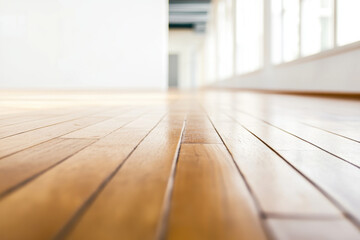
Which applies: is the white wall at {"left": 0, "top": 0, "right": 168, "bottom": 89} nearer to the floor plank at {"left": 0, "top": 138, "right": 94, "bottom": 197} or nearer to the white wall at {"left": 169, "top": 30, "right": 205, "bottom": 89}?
the floor plank at {"left": 0, "top": 138, "right": 94, "bottom": 197}

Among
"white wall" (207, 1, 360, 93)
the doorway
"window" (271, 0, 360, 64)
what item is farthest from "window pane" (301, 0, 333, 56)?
the doorway

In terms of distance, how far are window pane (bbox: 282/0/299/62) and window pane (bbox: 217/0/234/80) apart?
3.56 m

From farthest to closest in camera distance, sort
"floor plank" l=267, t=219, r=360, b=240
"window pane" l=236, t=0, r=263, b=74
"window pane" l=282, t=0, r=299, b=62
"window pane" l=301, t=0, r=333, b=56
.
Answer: "window pane" l=236, t=0, r=263, b=74, "window pane" l=282, t=0, r=299, b=62, "window pane" l=301, t=0, r=333, b=56, "floor plank" l=267, t=219, r=360, b=240

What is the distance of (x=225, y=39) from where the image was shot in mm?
9281

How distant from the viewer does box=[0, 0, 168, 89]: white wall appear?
6270mm

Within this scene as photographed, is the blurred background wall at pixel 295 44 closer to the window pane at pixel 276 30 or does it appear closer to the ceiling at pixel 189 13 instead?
the window pane at pixel 276 30

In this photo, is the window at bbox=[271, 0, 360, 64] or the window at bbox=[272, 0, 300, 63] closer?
the window at bbox=[271, 0, 360, 64]

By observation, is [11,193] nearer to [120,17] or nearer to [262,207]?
[262,207]

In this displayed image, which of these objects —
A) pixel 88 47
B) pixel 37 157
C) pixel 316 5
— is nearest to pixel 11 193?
pixel 37 157

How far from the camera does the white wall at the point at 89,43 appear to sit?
6.27 m

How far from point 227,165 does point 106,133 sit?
0.44 meters

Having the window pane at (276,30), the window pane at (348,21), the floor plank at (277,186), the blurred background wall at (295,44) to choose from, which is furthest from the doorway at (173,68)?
the floor plank at (277,186)

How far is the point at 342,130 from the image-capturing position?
39.2 inches

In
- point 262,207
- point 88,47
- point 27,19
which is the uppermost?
point 27,19
